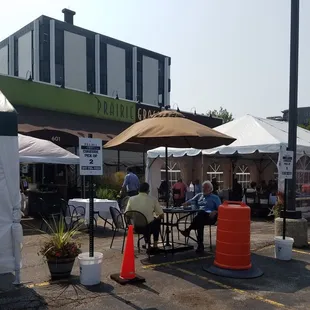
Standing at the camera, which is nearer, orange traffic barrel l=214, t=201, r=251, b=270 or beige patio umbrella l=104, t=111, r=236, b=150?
orange traffic barrel l=214, t=201, r=251, b=270

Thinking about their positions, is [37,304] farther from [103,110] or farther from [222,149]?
[103,110]

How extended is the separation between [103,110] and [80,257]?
1624 centimetres

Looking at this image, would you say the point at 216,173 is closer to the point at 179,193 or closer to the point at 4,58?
the point at 179,193

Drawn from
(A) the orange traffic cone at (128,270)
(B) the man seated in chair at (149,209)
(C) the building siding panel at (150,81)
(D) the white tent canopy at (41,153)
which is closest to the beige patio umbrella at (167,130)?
(B) the man seated in chair at (149,209)

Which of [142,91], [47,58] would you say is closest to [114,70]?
[142,91]

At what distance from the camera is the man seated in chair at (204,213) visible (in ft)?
23.6

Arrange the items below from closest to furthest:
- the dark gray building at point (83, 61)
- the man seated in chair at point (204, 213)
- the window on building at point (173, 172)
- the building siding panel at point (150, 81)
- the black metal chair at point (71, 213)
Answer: the man seated in chair at point (204, 213)
the black metal chair at point (71, 213)
the window on building at point (173, 172)
the dark gray building at point (83, 61)
the building siding panel at point (150, 81)

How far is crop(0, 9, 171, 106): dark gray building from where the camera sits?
35.9m

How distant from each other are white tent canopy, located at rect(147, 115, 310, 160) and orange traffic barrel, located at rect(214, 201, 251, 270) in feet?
22.3

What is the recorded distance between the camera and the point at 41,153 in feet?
36.6

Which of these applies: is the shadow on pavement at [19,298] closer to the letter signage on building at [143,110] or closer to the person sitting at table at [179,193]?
the person sitting at table at [179,193]

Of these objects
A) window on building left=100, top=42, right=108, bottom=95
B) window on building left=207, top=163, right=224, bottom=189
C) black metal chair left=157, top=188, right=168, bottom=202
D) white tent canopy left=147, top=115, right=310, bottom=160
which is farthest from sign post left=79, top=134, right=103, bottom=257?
window on building left=100, top=42, right=108, bottom=95

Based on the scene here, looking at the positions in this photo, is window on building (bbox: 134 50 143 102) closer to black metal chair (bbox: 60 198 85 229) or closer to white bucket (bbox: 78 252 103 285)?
black metal chair (bbox: 60 198 85 229)

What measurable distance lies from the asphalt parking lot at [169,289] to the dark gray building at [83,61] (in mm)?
28938
